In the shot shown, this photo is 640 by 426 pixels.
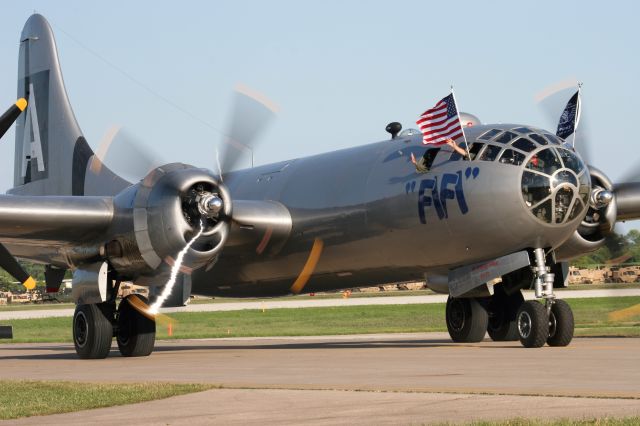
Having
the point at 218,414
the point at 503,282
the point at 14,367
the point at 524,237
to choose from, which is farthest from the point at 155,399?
the point at 503,282

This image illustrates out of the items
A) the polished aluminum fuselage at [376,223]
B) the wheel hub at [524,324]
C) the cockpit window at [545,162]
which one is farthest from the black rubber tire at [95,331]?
the cockpit window at [545,162]

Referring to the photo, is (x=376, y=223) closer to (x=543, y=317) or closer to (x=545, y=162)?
(x=545, y=162)

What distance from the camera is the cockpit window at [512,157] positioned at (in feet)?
61.0

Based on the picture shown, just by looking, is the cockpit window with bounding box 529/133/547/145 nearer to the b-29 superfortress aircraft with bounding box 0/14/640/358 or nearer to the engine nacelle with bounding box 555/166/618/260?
the b-29 superfortress aircraft with bounding box 0/14/640/358

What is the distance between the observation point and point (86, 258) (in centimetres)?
2066

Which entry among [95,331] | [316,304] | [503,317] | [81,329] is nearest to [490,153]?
[503,317]

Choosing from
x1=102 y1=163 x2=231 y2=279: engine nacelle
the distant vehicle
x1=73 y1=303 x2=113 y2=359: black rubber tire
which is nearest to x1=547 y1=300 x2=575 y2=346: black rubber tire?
x1=102 y1=163 x2=231 y2=279: engine nacelle

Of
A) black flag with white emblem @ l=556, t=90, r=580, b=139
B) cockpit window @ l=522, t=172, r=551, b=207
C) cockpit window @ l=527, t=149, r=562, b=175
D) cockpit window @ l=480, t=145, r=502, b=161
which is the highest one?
black flag with white emblem @ l=556, t=90, r=580, b=139

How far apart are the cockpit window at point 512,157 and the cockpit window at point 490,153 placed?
0.14m

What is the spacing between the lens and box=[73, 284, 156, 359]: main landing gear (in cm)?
2048

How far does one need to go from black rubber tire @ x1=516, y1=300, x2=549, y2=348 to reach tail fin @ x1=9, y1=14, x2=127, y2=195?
12333mm

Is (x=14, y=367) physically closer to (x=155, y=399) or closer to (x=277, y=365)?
(x=277, y=365)

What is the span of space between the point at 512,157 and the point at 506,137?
0.58 m

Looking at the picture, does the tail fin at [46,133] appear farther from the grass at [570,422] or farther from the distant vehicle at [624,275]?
the distant vehicle at [624,275]
